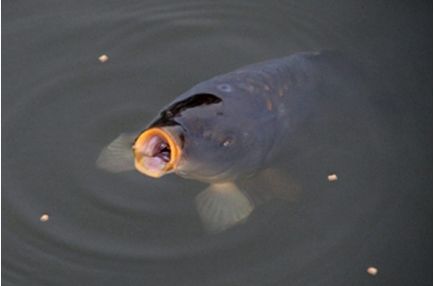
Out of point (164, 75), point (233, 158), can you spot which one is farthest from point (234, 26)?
point (233, 158)

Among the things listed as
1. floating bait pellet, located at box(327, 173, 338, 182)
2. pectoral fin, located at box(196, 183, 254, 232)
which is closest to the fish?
pectoral fin, located at box(196, 183, 254, 232)

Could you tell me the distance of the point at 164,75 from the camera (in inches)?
144

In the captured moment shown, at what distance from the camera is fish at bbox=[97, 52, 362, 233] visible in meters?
2.55

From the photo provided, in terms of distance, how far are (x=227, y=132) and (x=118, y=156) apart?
26.9 inches

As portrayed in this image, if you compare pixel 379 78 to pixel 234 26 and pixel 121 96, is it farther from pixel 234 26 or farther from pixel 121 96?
pixel 121 96

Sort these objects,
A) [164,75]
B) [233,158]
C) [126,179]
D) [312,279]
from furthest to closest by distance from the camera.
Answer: [164,75], [126,179], [312,279], [233,158]

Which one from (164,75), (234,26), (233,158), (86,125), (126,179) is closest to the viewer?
(233,158)

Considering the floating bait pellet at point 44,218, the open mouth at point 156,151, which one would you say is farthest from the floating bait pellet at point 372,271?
the floating bait pellet at point 44,218

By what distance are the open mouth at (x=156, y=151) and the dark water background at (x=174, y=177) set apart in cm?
58

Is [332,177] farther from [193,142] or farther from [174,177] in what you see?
[193,142]

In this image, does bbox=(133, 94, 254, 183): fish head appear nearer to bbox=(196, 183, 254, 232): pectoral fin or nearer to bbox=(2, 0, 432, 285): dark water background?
bbox=(196, 183, 254, 232): pectoral fin

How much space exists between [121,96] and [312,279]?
1238 millimetres

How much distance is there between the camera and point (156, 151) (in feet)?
8.34

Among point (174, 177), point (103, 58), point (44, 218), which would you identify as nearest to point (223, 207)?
point (174, 177)
